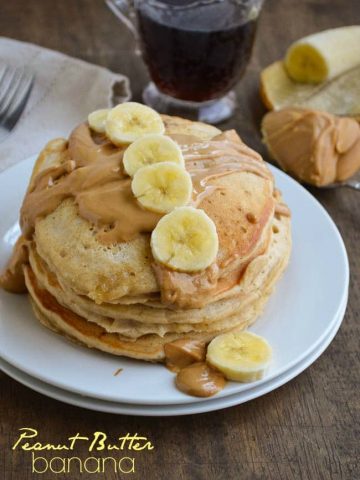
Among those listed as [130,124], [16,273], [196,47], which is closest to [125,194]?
[130,124]

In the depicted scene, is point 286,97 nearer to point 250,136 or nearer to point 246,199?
point 250,136

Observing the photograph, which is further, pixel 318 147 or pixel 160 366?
pixel 318 147

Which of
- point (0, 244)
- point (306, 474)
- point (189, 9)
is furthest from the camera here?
point (189, 9)

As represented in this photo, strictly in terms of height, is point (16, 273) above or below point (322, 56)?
above

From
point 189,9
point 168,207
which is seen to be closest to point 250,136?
point 189,9

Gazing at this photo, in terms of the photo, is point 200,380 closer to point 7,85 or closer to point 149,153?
point 149,153
